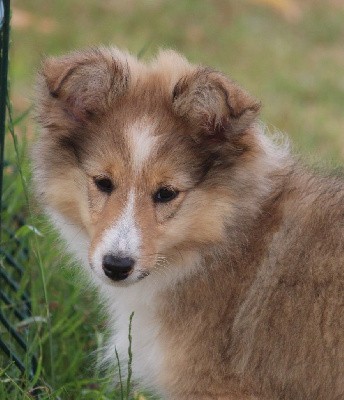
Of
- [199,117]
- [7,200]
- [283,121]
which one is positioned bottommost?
[283,121]

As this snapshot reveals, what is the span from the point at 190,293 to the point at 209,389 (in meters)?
0.39

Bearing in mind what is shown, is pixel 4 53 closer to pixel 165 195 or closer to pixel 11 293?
pixel 165 195

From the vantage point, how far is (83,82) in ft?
11.4

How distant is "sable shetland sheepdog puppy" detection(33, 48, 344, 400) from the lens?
134 inches

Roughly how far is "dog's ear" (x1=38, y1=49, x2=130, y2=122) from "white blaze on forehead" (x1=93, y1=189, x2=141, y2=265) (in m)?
0.43

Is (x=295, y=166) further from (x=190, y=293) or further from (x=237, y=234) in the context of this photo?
(x=190, y=293)

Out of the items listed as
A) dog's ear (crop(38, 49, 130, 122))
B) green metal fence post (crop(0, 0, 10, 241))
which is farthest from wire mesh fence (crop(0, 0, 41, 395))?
dog's ear (crop(38, 49, 130, 122))

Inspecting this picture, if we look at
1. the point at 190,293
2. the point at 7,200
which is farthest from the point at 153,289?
the point at 7,200

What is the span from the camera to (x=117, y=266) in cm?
329

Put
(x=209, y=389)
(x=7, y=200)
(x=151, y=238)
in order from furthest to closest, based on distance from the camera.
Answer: (x=7, y=200), (x=209, y=389), (x=151, y=238)

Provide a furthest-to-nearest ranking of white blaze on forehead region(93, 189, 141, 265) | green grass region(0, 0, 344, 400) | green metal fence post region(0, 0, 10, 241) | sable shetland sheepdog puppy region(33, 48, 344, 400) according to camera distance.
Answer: green grass region(0, 0, 344, 400) < green metal fence post region(0, 0, 10, 241) < sable shetland sheepdog puppy region(33, 48, 344, 400) < white blaze on forehead region(93, 189, 141, 265)

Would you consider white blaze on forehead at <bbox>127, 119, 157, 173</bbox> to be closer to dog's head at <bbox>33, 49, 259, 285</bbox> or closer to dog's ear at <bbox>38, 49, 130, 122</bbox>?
dog's head at <bbox>33, 49, 259, 285</bbox>

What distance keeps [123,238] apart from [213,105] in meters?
0.60

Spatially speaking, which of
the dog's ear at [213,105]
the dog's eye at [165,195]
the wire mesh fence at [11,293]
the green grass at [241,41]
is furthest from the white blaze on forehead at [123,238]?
the green grass at [241,41]
